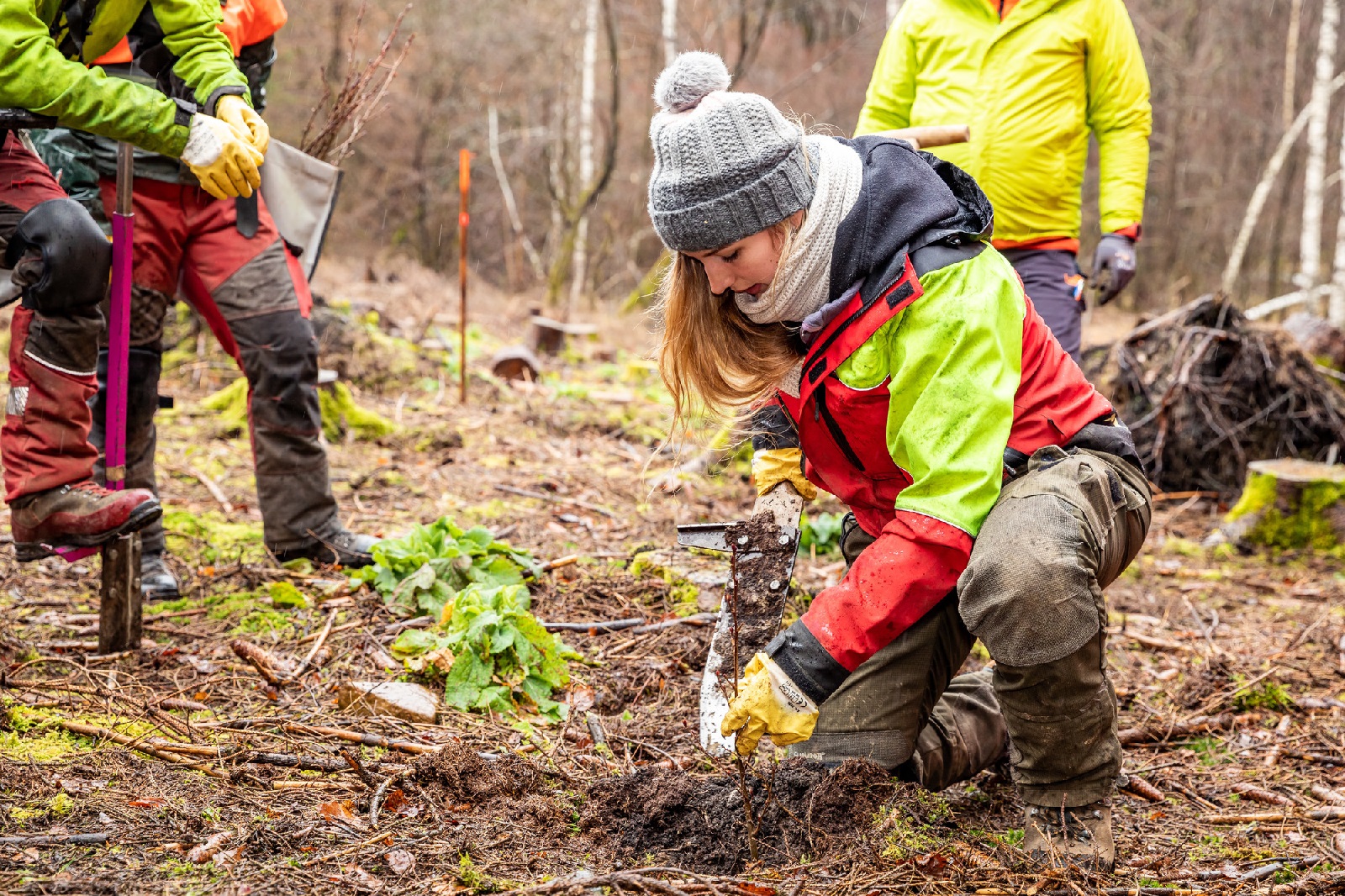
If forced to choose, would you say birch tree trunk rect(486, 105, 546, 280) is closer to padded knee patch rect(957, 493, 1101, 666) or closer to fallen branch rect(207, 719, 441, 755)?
fallen branch rect(207, 719, 441, 755)

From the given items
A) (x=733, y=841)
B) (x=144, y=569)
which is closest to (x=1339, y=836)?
(x=733, y=841)

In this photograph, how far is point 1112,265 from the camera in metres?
3.66

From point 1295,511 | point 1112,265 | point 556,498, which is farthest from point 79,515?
point 1295,511

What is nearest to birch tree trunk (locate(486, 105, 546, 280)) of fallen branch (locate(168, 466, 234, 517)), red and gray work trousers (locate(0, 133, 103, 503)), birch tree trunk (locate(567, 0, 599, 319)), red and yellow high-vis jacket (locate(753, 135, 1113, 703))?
birch tree trunk (locate(567, 0, 599, 319))

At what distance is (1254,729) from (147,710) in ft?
9.75

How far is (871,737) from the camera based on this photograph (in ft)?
A: 7.82

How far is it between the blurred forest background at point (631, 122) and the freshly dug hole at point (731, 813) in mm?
15767

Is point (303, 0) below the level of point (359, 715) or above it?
above

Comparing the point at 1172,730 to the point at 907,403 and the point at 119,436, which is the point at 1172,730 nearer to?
the point at 907,403

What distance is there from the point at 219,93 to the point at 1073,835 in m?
2.95

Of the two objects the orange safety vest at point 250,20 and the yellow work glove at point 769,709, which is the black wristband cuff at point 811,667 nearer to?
the yellow work glove at point 769,709

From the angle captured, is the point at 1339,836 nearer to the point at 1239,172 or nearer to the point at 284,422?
the point at 284,422

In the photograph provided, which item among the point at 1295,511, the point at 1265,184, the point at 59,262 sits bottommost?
the point at 1295,511

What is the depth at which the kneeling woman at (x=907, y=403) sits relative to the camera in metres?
1.92
